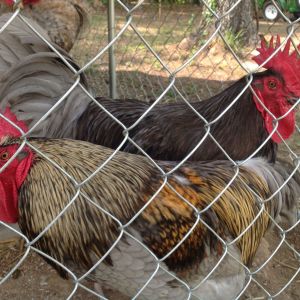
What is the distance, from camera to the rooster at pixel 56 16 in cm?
368

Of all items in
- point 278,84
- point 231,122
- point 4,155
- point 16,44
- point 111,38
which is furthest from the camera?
point 111,38

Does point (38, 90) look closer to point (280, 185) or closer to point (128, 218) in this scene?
point (128, 218)

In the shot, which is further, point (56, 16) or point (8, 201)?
point (56, 16)

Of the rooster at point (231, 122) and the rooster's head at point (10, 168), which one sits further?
the rooster at point (231, 122)

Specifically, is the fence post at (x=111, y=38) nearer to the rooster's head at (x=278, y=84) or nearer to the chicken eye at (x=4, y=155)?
the rooster's head at (x=278, y=84)

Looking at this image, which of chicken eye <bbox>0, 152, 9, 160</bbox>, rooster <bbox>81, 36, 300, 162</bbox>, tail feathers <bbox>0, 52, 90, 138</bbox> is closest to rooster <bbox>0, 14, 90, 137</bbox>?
tail feathers <bbox>0, 52, 90, 138</bbox>

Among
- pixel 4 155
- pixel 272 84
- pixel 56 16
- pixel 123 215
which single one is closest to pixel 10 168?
pixel 4 155

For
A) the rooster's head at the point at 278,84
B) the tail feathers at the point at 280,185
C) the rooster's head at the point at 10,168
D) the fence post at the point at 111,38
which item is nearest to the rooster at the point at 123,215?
the rooster's head at the point at 10,168

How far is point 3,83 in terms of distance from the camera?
2.19 meters

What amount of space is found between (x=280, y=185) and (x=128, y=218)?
92cm

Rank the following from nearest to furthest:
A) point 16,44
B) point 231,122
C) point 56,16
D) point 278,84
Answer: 1. point 278,84
2. point 231,122
3. point 16,44
4. point 56,16

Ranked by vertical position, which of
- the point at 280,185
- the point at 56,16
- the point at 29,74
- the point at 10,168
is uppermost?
the point at 56,16

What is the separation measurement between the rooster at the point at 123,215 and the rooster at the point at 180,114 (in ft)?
1.28

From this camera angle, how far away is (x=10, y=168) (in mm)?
1483
